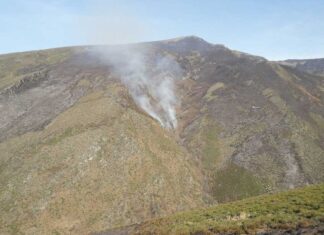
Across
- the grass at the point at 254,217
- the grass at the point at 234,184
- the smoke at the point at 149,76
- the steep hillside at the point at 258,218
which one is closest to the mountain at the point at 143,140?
the grass at the point at 234,184

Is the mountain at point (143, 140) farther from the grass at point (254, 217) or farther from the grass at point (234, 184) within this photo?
the grass at point (254, 217)

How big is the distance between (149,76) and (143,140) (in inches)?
2037

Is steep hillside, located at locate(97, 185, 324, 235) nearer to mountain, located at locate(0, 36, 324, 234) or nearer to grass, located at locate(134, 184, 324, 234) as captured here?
grass, located at locate(134, 184, 324, 234)

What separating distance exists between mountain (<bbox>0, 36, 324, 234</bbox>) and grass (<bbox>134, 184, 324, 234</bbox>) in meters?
19.3

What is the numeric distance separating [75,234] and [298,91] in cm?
7404

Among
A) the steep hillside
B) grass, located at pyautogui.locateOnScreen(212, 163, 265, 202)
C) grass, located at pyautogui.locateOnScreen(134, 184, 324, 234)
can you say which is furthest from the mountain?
grass, located at pyautogui.locateOnScreen(134, 184, 324, 234)

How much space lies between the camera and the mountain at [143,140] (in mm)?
56531

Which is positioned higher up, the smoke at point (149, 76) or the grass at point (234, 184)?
the smoke at point (149, 76)

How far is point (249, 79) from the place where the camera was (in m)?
116

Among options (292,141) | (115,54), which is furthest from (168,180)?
(115,54)

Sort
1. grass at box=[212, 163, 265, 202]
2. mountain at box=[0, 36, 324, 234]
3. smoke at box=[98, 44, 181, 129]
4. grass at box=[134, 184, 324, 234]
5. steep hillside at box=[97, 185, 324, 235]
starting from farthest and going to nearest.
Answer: smoke at box=[98, 44, 181, 129] → grass at box=[212, 163, 265, 202] → mountain at box=[0, 36, 324, 234] → grass at box=[134, 184, 324, 234] → steep hillside at box=[97, 185, 324, 235]

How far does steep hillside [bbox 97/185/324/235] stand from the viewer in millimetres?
26250

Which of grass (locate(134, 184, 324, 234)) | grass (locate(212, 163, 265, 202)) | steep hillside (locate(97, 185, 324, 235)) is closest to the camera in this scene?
steep hillside (locate(97, 185, 324, 235))

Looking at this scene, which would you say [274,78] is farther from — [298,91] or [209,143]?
[209,143]
